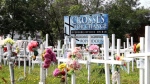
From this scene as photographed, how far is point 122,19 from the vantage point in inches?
1316

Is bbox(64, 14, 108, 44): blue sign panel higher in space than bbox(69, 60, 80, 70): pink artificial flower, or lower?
higher

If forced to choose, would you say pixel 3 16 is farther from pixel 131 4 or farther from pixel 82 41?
pixel 131 4

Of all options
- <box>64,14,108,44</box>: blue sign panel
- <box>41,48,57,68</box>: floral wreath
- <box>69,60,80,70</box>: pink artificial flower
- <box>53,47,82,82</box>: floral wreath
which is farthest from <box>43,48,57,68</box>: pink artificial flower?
<box>64,14,108,44</box>: blue sign panel

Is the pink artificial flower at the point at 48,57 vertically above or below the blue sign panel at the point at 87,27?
below

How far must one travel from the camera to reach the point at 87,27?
16.7 metres

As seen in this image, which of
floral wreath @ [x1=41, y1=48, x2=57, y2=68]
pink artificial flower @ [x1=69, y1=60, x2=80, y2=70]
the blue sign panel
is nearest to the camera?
pink artificial flower @ [x1=69, y1=60, x2=80, y2=70]

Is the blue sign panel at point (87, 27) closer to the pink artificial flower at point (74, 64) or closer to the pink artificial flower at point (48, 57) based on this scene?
the pink artificial flower at point (48, 57)

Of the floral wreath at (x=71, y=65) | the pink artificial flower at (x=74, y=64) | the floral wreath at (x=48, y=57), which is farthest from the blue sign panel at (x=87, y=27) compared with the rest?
the pink artificial flower at (x=74, y=64)

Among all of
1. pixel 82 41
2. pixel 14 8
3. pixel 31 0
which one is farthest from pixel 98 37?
pixel 31 0

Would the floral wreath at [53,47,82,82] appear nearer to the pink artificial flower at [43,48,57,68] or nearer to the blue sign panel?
the pink artificial flower at [43,48,57,68]

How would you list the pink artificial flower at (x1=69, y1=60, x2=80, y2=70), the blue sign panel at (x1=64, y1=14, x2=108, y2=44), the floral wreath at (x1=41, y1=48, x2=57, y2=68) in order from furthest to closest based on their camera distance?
the blue sign panel at (x1=64, y1=14, x2=108, y2=44) → the floral wreath at (x1=41, y1=48, x2=57, y2=68) → the pink artificial flower at (x1=69, y1=60, x2=80, y2=70)

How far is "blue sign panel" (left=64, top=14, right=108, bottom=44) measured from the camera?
16.1 m

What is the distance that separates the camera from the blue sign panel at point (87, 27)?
52.7 feet

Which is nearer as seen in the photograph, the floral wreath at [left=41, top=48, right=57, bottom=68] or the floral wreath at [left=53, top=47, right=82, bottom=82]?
the floral wreath at [left=53, top=47, right=82, bottom=82]
